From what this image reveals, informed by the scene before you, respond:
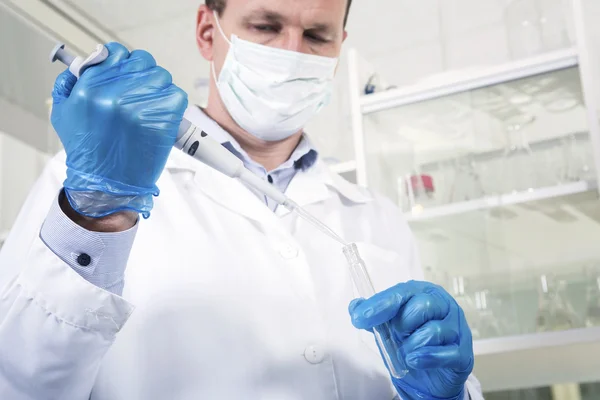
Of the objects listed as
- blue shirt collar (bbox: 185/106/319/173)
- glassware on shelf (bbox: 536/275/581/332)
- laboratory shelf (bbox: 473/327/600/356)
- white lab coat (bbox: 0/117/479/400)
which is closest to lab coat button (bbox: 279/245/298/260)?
white lab coat (bbox: 0/117/479/400)

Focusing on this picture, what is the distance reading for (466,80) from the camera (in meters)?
2.10

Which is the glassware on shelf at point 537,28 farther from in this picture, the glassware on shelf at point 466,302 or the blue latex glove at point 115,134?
the blue latex glove at point 115,134

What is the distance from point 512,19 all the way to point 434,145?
0.63 metres

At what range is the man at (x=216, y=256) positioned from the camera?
0.73m

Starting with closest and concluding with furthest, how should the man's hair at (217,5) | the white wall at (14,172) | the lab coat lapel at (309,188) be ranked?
the lab coat lapel at (309,188) → the man's hair at (217,5) → the white wall at (14,172)

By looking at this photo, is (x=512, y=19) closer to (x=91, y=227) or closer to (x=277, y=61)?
(x=277, y=61)

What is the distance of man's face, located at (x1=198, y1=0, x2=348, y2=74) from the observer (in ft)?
4.12

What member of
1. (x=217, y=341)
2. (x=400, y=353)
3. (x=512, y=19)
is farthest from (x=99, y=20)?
(x=400, y=353)

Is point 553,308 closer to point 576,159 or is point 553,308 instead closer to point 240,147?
point 576,159

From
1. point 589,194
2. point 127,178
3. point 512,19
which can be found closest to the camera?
point 127,178

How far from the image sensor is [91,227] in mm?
736

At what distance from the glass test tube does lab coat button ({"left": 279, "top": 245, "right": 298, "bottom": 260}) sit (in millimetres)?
179

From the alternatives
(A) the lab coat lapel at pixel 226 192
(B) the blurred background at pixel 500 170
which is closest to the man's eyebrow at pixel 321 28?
(A) the lab coat lapel at pixel 226 192

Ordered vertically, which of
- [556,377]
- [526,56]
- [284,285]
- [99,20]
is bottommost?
[556,377]
